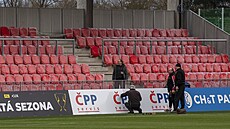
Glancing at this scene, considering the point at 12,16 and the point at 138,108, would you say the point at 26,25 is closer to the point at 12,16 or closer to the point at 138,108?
the point at 12,16

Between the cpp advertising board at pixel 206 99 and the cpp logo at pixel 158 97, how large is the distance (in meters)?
0.93

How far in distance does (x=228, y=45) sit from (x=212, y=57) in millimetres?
1934

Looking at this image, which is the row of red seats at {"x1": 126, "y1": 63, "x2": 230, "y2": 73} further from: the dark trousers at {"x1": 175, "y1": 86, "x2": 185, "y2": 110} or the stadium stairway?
the dark trousers at {"x1": 175, "y1": 86, "x2": 185, "y2": 110}

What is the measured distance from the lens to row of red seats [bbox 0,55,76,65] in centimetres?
4003

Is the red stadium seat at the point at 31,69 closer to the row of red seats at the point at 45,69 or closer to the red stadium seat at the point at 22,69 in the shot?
the row of red seats at the point at 45,69

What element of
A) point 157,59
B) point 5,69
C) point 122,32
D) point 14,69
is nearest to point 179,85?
point 14,69

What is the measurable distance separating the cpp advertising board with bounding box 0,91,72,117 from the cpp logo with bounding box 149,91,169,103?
4041 mm

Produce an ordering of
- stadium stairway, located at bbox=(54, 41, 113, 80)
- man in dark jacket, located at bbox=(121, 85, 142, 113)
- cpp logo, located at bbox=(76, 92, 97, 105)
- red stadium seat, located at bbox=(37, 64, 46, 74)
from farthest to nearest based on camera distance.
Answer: stadium stairway, located at bbox=(54, 41, 113, 80) < red stadium seat, located at bbox=(37, 64, 46, 74) < man in dark jacket, located at bbox=(121, 85, 142, 113) < cpp logo, located at bbox=(76, 92, 97, 105)

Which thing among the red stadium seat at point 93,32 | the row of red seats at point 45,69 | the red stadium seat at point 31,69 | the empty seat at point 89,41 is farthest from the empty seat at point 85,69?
the red stadium seat at point 93,32

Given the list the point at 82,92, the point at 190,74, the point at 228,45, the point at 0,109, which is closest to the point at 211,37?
the point at 228,45

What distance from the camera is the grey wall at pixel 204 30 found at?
4909 cm

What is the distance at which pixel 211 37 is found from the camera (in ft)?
165

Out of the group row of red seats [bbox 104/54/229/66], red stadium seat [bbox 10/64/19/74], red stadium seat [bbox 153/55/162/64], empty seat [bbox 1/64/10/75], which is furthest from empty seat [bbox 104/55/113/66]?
empty seat [bbox 1/64/10/75]

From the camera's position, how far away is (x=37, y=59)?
40.9m
